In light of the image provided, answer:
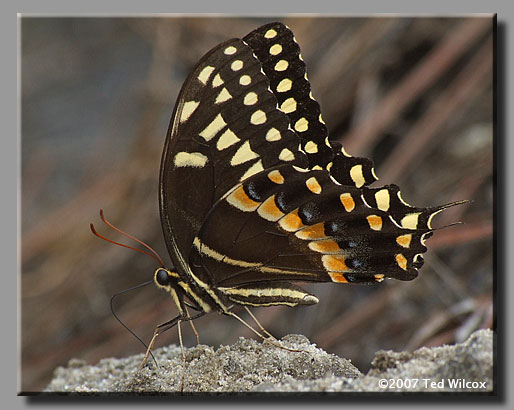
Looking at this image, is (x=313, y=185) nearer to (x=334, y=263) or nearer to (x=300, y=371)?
(x=334, y=263)

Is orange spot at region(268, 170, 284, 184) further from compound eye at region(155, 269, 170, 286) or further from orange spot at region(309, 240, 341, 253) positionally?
compound eye at region(155, 269, 170, 286)

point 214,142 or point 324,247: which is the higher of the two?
point 214,142

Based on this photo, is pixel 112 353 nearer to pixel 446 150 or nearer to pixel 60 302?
pixel 60 302


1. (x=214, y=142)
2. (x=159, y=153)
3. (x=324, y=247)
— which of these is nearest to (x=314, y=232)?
(x=324, y=247)

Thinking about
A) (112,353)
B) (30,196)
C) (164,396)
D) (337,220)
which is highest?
(30,196)

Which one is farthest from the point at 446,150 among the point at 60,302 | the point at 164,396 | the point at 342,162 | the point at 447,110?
the point at 60,302

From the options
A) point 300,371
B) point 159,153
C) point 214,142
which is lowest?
point 300,371

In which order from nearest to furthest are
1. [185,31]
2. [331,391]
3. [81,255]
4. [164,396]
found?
[331,391] → [164,396] → [185,31] → [81,255]
